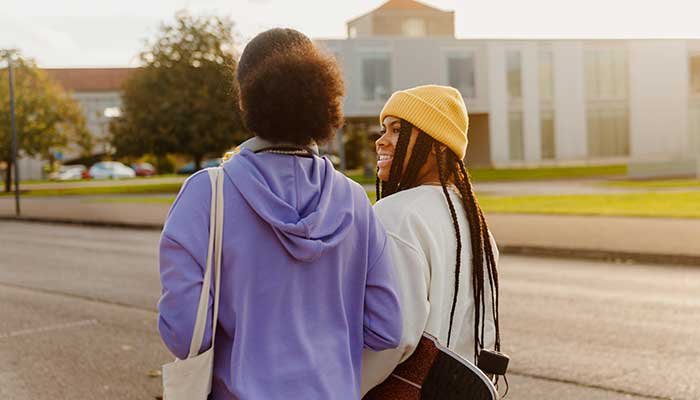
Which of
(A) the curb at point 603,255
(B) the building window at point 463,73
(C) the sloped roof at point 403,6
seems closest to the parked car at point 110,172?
(C) the sloped roof at point 403,6

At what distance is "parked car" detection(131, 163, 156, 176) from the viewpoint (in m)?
76.2

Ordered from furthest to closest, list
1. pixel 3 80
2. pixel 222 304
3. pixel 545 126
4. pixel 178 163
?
pixel 178 163
pixel 545 126
pixel 3 80
pixel 222 304

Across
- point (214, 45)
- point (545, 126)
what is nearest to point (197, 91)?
point (214, 45)

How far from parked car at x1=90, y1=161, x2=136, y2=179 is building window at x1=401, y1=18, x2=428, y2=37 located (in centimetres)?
2479

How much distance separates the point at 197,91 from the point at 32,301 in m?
35.1

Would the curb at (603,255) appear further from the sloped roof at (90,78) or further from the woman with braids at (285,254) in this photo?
the sloped roof at (90,78)

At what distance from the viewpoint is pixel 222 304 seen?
215 cm

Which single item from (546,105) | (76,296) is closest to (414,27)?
(546,105)

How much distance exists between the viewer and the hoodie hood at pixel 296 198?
213 cm

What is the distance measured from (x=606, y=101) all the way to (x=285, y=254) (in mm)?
56383

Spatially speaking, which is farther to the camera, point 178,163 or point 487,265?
point 178,163

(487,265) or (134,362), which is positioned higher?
(487,265)

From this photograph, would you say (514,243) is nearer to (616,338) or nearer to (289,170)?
(616,338)

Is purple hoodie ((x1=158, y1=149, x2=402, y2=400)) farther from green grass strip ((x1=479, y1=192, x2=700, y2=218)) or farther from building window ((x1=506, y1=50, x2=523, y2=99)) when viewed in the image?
building window ((x1=506, y1=50, x2=523, y2=99))
